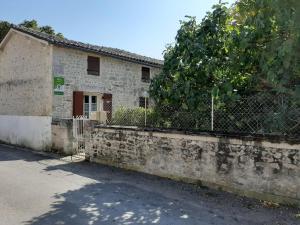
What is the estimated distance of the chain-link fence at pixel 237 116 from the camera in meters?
6.85

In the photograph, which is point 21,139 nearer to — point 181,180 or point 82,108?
point 82,108

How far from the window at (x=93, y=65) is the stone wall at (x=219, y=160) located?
7.40 m

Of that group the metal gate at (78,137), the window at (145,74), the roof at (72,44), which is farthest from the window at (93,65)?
the metal gate at (78,137)

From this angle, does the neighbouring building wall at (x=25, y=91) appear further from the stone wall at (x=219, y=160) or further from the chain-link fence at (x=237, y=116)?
the chain-link fence at (x=237, y=116)

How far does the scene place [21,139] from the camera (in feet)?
Result: 52.1

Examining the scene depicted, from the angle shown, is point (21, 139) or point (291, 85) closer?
point (291, 85)

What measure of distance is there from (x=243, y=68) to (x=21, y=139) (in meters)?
12.1

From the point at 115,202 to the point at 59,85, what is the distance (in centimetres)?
1005

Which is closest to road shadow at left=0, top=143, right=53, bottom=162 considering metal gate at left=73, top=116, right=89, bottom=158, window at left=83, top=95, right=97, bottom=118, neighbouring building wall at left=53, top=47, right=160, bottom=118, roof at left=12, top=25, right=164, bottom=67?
metal gate at left=73, top=116, right=89, bottom=158

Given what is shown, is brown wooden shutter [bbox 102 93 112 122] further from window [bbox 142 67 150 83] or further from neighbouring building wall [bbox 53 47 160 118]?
window [bbox 142 67 150 83]

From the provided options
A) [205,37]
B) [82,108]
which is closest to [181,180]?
[205,37]

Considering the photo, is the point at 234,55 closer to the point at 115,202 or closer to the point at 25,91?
the point at 115,202

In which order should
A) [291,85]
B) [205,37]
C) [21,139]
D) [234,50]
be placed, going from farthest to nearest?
[21,139] → [205,37] → [234,50] → [291,85]

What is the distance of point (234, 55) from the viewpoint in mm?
7715
